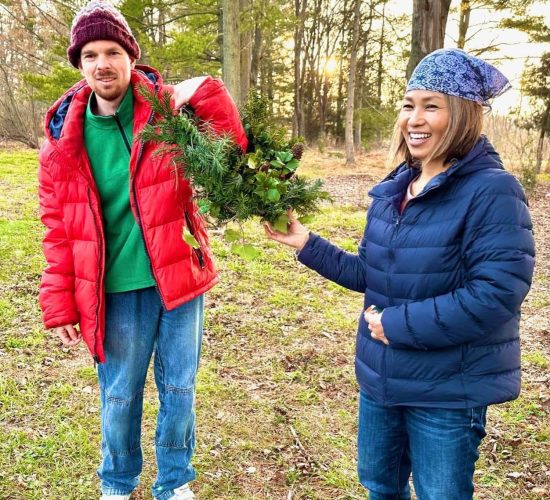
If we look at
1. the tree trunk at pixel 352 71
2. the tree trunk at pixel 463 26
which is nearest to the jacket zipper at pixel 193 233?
the tree trunk at pixel 352 71

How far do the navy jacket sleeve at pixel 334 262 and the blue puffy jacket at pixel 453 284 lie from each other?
22cm

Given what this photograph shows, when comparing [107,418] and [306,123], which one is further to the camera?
[306,123]

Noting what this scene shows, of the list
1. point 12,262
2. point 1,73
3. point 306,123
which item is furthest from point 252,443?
point 306,123

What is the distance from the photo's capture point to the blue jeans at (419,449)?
1.62m

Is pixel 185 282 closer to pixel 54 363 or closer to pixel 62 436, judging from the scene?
pixel 62 436

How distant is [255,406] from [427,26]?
4.19m

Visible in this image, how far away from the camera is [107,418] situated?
2262 mm

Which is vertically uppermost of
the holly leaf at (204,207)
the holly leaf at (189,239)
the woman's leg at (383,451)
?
the holly leaf at (204,207)

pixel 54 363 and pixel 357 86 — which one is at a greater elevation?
pixel 357 86

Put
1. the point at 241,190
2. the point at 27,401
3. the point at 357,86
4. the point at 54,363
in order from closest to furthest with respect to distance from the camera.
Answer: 1. the point at 241,190
2. the point at 27,401
3. the point at 54,363
4. the point at 357,86

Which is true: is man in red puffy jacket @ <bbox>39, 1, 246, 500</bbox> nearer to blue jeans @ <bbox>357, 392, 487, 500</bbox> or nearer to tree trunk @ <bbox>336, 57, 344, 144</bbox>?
blue jeans @ <bbox>357, 392, 487, 500</bbox>

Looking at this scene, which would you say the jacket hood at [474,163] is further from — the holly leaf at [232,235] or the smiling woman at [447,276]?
the holly leaf at [232,235]

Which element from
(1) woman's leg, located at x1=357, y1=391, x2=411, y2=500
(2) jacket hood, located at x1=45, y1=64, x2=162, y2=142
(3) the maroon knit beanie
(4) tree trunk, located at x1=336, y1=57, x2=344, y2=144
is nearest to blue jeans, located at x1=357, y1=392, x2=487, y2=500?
(1) woman's leg, located at x1=357, y1=391, x2=411, y2=500

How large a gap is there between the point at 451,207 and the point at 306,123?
26557 mm
